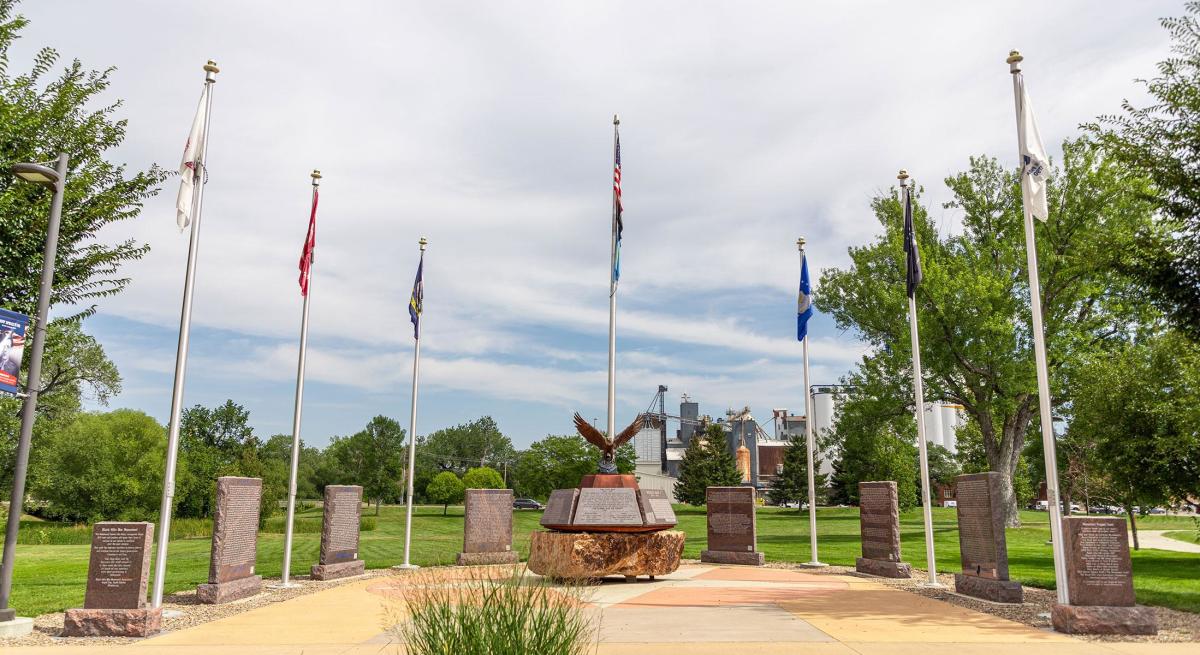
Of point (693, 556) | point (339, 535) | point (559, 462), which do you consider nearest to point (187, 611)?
point (339, 535)

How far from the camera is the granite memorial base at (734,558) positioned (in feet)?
61.8

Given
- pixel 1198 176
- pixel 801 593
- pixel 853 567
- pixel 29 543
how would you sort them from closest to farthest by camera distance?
1. pixel 1198 176
2. pixel 801 593
3. pixel 853 567
4. pixel 29 543

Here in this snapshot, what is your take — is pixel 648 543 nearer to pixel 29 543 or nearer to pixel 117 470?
pixel 29 543

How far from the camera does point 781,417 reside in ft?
342

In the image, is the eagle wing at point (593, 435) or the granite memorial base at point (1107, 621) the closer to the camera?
the granite memorial base at point (1107, 621)

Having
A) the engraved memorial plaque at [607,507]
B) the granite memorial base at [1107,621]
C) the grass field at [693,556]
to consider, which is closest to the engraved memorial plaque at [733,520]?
the grass field at [693,556]

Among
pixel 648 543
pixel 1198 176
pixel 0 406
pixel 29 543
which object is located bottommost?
→ pixel 29 543

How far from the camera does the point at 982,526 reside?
41.5 feet

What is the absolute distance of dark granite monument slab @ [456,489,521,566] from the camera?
18.6 metres

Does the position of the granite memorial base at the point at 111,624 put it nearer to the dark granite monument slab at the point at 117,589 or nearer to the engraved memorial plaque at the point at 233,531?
the dark granite monument slab at the point at 117,589

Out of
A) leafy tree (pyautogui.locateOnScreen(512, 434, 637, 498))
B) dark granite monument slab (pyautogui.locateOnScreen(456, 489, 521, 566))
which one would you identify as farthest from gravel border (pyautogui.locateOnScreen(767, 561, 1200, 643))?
leafy tree (pyautogui.locateOnScreen(512, 434, 637, 498))

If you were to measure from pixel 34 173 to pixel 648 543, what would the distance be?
449 inches

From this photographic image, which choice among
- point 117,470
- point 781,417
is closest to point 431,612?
point 117,470

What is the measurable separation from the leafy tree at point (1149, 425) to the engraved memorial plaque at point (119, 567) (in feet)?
64.1
